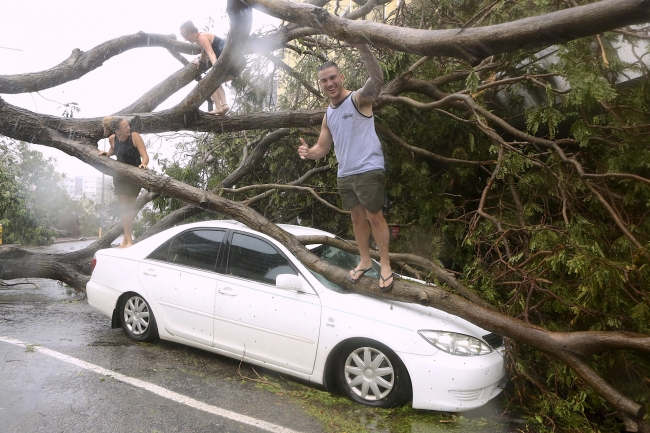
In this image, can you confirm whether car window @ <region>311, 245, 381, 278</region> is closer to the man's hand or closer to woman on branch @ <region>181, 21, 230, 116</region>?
the man's hand

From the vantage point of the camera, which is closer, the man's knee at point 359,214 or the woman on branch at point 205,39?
the man's knee at point 359,214

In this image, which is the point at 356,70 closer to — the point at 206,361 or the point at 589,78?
the point at 589,78

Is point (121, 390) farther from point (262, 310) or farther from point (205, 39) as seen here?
point (205, 39)

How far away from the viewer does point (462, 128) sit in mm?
6957

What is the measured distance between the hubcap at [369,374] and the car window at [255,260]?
986mm

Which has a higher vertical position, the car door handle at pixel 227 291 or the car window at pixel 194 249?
the car window at pixel 194 249

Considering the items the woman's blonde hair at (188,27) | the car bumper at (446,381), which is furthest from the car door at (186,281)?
the woman's blonde hair at (188,27)

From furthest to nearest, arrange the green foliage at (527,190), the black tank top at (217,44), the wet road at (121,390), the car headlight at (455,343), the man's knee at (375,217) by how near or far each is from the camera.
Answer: the black tank top at (217,44)
the man's knee at (375,217)
the green foliage at (527,190)
the car headlight at (455,343)
the wet road at (121,390)

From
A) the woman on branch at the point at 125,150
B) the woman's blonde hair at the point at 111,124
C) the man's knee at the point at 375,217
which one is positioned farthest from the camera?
the woman's blonde hair at the point at 111,124

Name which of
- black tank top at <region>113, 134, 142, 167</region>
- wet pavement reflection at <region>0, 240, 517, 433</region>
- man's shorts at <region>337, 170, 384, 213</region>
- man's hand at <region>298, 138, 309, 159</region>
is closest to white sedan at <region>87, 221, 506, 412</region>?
wet pavement reflection at <region>0, 240, 517, 433</region>

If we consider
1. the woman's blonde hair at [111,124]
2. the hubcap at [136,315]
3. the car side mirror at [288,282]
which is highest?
the woman's blonde hair at [111,124]

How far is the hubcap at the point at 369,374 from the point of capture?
4020 millimetres

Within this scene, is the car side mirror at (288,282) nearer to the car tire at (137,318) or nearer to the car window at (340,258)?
the car window at (340,258)

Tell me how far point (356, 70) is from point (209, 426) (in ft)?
18.6
